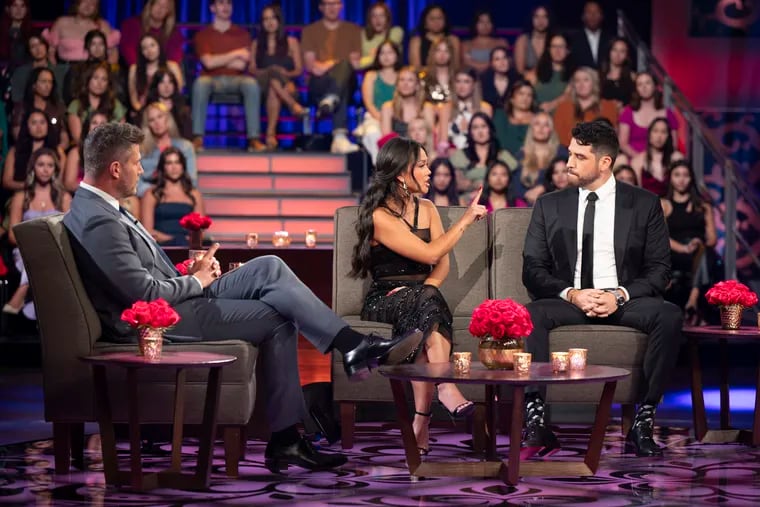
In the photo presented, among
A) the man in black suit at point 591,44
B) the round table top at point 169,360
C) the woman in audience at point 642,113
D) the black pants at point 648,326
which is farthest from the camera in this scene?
the man in black suit at point 591,44

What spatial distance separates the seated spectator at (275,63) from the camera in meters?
10.1

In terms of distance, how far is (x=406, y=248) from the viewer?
526 cm

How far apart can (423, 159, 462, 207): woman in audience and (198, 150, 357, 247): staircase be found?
1.32 meters

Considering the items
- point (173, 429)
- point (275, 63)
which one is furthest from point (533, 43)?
point (173, 429)

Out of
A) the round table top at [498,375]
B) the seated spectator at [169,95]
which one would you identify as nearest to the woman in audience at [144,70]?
Answer: the seated spectator at [169,95]

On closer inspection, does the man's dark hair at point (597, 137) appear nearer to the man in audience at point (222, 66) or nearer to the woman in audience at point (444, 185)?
the woman in audience at point (444, 185)

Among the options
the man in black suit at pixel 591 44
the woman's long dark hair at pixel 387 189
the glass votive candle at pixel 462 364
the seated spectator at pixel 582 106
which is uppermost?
the man in black suit at pixel 591 44

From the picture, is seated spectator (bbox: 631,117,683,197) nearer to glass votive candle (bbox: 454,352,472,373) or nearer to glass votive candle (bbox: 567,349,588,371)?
glass votive candle (bbox: 567,349,588,371)

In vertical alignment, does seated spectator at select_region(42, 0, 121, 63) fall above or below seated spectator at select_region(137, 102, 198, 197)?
above

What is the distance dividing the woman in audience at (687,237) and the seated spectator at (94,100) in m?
3.98

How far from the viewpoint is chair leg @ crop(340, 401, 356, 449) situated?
512 centimetres

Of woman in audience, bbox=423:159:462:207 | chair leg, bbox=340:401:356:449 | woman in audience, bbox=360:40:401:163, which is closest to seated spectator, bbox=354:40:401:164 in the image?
woman in audience, bbox=360:40:401:163

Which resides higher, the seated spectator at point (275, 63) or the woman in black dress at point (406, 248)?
the seated spectator at point (275, 63)

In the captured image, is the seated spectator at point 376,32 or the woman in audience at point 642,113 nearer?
the woman in audience at point 642,113
